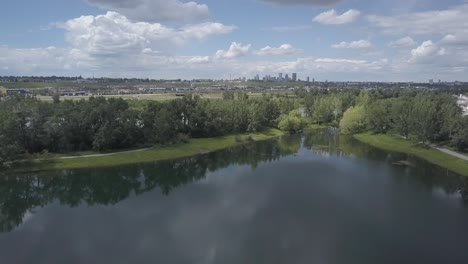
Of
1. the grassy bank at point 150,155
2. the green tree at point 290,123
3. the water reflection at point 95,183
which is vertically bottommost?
the water reflection at point 95,183

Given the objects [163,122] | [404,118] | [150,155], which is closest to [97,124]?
[150,155]

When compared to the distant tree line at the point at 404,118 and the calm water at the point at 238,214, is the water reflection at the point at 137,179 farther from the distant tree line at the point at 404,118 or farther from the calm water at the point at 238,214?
the distant tree line at the point at 404,118

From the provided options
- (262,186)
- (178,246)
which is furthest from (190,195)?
(178,246)

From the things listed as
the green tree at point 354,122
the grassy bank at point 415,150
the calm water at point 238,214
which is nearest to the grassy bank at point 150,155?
the calm water at point 238,214

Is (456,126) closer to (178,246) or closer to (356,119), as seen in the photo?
(356,119)

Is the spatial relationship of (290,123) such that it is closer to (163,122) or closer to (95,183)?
(163,122)

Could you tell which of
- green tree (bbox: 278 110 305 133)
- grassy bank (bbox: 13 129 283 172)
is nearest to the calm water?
grassy bank (bbox: 13 129 283 172)
